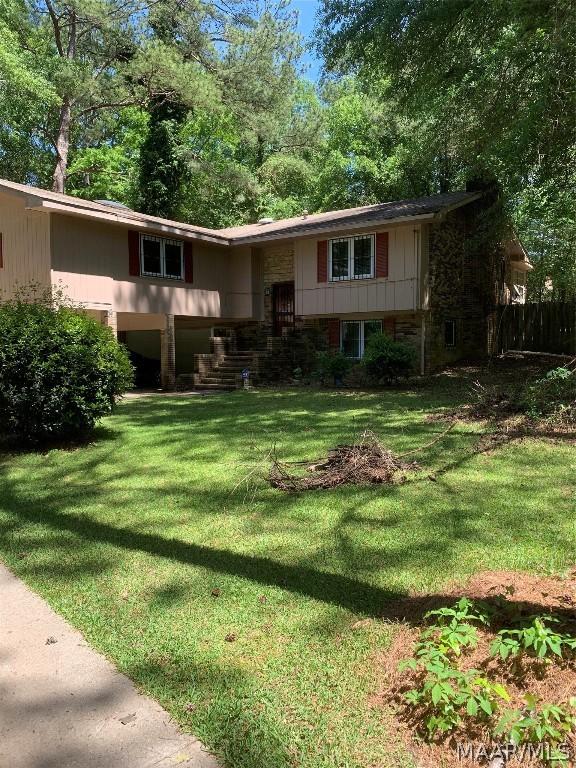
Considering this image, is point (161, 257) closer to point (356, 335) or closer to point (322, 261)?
point (322, 261)

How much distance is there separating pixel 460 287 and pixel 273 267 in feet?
20.2

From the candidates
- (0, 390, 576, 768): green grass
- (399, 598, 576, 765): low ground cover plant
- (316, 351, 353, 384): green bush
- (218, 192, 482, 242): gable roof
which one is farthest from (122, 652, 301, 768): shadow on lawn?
(218, 192, 482, 242): gable roof

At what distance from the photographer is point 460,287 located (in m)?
17.7

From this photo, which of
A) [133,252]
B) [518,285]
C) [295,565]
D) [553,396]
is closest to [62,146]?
[133,252]

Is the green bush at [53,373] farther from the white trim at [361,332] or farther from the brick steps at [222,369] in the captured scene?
the white trim at [361,332]

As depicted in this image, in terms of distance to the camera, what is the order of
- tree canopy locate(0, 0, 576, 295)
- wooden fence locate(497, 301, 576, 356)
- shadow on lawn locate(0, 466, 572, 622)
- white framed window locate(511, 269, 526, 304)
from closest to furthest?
shadow on lawn locate(0, 466, 572, 622)
tree canopy locate(0, 0, 576, 295)
wooden fence locate(497, 301, 576, 356)
white framed window locate(511, 269, 526, 304)

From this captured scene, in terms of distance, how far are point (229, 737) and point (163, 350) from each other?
50.5 ft

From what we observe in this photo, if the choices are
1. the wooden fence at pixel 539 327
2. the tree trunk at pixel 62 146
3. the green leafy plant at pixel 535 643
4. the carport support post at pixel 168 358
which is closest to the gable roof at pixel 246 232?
the carport support post at pixel 168 358

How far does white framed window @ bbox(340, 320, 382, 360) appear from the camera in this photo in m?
17.6

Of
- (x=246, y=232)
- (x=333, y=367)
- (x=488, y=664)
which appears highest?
(x=246, y=232)

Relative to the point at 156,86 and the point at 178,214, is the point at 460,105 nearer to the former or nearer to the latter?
the point at 156,86

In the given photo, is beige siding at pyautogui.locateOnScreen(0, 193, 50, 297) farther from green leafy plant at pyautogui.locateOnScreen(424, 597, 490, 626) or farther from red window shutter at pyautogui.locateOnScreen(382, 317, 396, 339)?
green leafy plant at pyautogui.locateOnScreen(424, 597, 490, 626)

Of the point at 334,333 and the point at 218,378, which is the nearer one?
the point at 218,378

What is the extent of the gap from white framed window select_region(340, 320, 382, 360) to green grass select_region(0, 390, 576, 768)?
10.0 m
